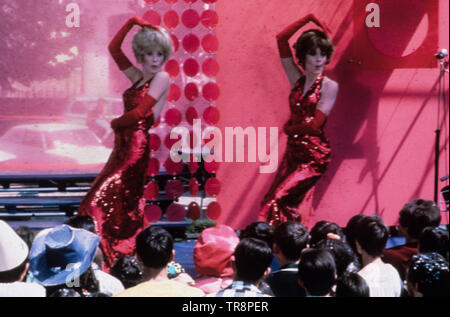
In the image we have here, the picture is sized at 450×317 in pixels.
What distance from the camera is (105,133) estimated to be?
15.5 feet

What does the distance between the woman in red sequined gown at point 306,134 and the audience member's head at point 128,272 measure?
145 centimetres

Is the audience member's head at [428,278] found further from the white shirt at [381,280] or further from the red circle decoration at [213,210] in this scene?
the red circle decoration at [213,210]

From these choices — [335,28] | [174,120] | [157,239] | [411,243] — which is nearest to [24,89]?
[174,120]

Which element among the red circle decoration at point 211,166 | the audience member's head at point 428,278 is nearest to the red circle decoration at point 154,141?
the red circle decoration at point 211,166

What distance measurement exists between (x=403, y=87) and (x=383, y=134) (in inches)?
15.9

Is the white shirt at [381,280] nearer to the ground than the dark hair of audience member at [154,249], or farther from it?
nearer to the ground

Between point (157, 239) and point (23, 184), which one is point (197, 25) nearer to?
point (23, 184)

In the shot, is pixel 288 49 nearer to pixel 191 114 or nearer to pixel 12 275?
pixel 191 114

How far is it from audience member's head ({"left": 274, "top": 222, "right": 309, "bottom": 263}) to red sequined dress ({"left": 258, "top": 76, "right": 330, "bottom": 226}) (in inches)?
52.2

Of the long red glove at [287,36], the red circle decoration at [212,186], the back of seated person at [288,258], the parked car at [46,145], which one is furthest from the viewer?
the parked car at [46,145]

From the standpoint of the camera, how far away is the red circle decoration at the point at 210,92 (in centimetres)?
448

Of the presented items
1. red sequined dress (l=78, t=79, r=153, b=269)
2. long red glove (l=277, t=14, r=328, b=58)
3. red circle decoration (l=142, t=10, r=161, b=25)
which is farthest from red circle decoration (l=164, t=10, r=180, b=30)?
long red glove (l=277, t=14, r=328, b=58)

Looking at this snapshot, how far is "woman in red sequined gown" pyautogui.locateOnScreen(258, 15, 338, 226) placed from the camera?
3984 mm
